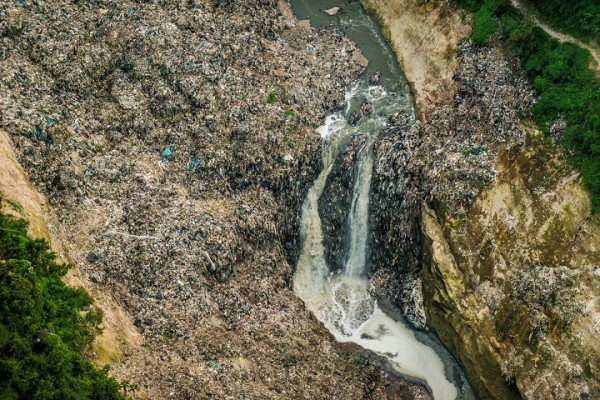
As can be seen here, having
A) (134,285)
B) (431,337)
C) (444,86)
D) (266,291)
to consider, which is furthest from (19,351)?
(444,86)

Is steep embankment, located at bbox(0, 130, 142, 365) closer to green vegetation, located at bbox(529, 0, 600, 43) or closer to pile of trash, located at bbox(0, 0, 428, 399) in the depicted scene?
pile of trash, located at bbox(0, 0, 428, 399)

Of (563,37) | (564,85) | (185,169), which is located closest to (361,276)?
(185,169)

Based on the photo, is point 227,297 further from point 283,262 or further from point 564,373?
point 564,373

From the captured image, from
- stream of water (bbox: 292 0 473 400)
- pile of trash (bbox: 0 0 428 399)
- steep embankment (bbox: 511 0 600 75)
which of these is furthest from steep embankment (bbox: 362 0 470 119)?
pile of trash (bbox: 0 0 428 399)

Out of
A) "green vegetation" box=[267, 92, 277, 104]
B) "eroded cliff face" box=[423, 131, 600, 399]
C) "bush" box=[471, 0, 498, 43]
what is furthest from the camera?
"bush" box=[471, 0, 498, 43]

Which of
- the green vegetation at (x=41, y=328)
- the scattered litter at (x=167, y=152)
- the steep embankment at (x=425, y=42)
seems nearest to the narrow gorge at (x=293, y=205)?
the scattered litter at (x=167, y=152)

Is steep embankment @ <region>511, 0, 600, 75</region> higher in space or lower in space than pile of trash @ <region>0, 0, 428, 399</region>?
higher
